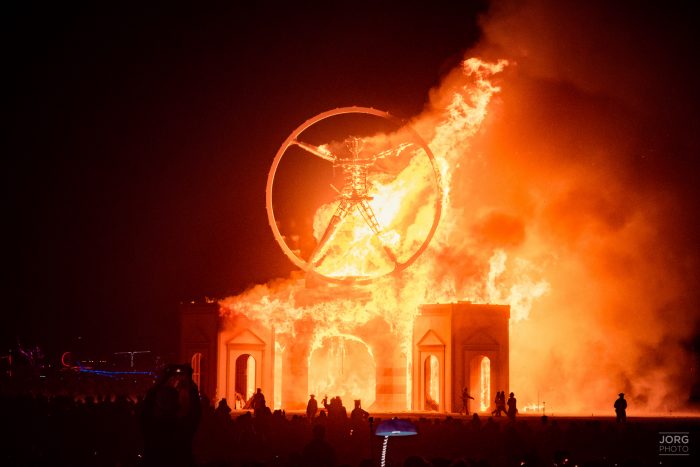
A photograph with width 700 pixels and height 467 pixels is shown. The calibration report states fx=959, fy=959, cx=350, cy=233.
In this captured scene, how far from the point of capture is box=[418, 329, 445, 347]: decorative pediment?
1849 inches

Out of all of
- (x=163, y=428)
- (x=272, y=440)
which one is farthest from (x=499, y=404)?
(x=163, y=428)

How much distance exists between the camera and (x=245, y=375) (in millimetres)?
51750

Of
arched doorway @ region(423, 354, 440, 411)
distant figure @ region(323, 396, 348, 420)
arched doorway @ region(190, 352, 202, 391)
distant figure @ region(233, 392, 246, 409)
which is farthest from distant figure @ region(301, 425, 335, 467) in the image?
arched doorway @ region(190, 352, 202, 391)

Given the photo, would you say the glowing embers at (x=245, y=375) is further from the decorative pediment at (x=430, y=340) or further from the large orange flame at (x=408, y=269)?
the decorative pediment at (x=430, y=340)

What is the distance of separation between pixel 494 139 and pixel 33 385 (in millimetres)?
30998

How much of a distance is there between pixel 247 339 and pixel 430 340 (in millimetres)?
9402

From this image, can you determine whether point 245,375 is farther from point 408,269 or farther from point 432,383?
point 408,269

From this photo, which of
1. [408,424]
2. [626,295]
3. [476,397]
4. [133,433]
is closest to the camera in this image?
[408,424]

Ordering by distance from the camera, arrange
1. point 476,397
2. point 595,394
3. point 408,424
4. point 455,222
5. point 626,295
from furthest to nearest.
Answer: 1. point 626,295
2. point 595,394
3. point 455,222
4. point 476,397
5. point 408,424

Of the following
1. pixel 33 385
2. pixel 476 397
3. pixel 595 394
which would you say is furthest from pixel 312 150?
pixel 595 394

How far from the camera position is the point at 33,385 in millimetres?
50031

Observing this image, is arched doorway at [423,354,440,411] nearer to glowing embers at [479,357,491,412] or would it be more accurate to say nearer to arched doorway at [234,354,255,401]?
glowing embers at [479,357,491,412]

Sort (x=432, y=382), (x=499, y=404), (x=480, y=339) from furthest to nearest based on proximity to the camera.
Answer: (x=432, y=382) → (x=480, y=339) → (x=499, y=404)

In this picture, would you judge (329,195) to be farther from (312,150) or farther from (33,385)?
(33,385)
